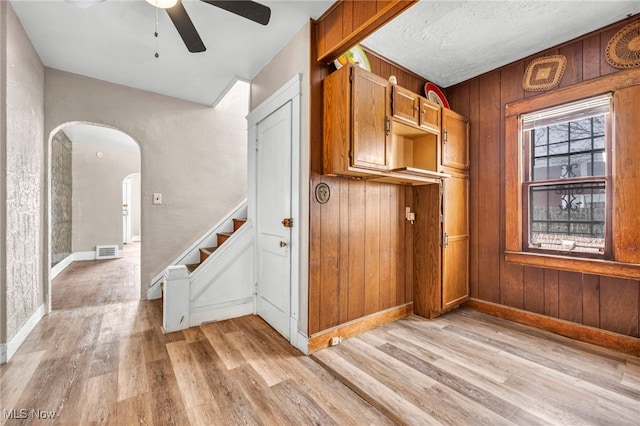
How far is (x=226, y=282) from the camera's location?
2.83 m

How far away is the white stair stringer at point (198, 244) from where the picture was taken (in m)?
3.42

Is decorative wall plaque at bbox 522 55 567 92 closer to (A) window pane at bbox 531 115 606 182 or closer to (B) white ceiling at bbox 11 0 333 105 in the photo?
(A) window pane at bbox 531 115 606 182

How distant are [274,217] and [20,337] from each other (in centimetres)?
227

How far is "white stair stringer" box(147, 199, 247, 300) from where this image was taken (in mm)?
3422

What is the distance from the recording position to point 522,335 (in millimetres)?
2508

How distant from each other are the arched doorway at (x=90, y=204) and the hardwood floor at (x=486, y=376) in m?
3.95

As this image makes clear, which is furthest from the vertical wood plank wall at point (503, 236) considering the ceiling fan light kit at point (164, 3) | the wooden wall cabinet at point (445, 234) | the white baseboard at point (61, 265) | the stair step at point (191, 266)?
the white baseboard at point (61, 265)

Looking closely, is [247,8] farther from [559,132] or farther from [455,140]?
[559,132]

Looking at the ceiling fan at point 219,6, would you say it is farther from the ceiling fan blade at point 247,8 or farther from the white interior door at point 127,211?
the white interior door at point 127,211

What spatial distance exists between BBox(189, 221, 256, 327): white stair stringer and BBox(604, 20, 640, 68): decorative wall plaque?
11.8ft

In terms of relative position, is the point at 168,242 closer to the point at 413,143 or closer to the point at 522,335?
the point at 413,143

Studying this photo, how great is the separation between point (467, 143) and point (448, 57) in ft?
3.14

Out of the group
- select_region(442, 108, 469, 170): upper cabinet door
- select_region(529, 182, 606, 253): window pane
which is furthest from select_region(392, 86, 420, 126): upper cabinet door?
select_region(529, 182, 606, 253): window pane

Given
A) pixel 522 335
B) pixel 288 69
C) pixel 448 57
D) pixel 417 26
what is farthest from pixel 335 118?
pixel 522 335
